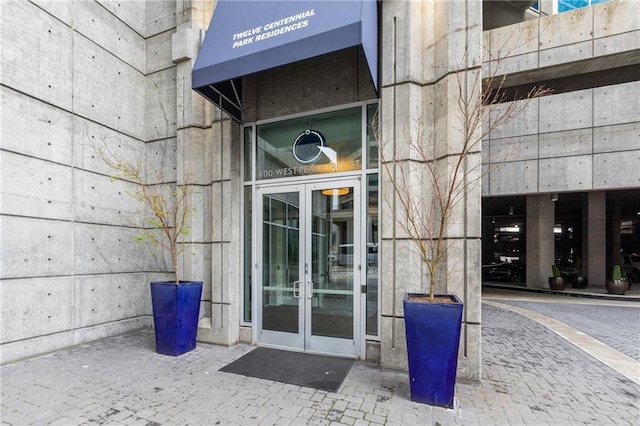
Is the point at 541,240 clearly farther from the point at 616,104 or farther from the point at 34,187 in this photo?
the point at 34,187

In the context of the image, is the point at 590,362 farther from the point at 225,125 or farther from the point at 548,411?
the point at 225,125

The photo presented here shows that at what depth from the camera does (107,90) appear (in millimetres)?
6172

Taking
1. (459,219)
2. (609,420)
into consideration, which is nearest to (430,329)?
(459,219)

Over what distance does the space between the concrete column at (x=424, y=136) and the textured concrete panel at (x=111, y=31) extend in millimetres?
5391

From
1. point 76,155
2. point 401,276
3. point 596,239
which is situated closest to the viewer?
point 401,276

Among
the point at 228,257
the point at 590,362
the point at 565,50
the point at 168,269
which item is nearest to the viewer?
the point at 590,362

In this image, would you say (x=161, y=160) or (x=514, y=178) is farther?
(x=514, y=178)

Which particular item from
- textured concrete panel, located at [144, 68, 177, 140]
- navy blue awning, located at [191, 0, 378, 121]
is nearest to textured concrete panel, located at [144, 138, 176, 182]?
textured concrete panel, located at [144, 68, 177, 140]

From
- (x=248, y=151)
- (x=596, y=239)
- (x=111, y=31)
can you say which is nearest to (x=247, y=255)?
(x=248, y=151)

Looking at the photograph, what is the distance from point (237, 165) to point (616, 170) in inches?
477

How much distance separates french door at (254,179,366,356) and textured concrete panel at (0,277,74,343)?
10.7 feet

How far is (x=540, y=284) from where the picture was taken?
47.5 feet

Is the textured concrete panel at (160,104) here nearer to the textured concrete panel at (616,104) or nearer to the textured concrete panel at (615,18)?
the textured concrete panel at (615,18)

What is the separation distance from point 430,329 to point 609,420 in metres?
2.04
